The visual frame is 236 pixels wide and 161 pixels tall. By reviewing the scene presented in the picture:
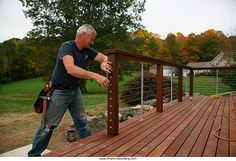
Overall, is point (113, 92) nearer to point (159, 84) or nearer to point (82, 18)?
point (159, 84)

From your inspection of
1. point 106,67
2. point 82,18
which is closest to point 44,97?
point 106,67

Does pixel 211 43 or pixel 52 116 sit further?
pixel 211 43

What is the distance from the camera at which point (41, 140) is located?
186 cm

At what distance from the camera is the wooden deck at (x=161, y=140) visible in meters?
1.75

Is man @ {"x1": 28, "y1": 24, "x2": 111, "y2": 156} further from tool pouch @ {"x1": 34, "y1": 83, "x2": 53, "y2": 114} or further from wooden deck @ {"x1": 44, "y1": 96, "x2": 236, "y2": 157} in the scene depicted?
wooden deck @ {"x1": 44, "y1": 96, "x2": 236, "y2": 157}

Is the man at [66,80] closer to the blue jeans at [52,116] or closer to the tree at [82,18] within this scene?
the blue jeans at [52,116]

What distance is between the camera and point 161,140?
2.06m

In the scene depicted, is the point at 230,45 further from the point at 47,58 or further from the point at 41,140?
the point at 47,58

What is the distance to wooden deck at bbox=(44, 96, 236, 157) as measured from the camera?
5.75 feet

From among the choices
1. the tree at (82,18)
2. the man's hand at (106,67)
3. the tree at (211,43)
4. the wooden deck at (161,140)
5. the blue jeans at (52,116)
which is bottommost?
the wooden deck at (161,140)

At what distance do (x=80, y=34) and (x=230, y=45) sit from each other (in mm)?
5738

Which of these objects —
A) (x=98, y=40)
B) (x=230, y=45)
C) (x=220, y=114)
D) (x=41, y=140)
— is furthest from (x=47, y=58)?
(x=41, y=140)

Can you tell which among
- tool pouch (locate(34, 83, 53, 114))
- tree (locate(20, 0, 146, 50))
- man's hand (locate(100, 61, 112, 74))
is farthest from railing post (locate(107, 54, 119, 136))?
tree (locate(20, 0, 146, 50))

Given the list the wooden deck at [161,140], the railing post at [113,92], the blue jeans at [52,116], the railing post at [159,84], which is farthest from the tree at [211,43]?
the blue jeans at [52,116]
